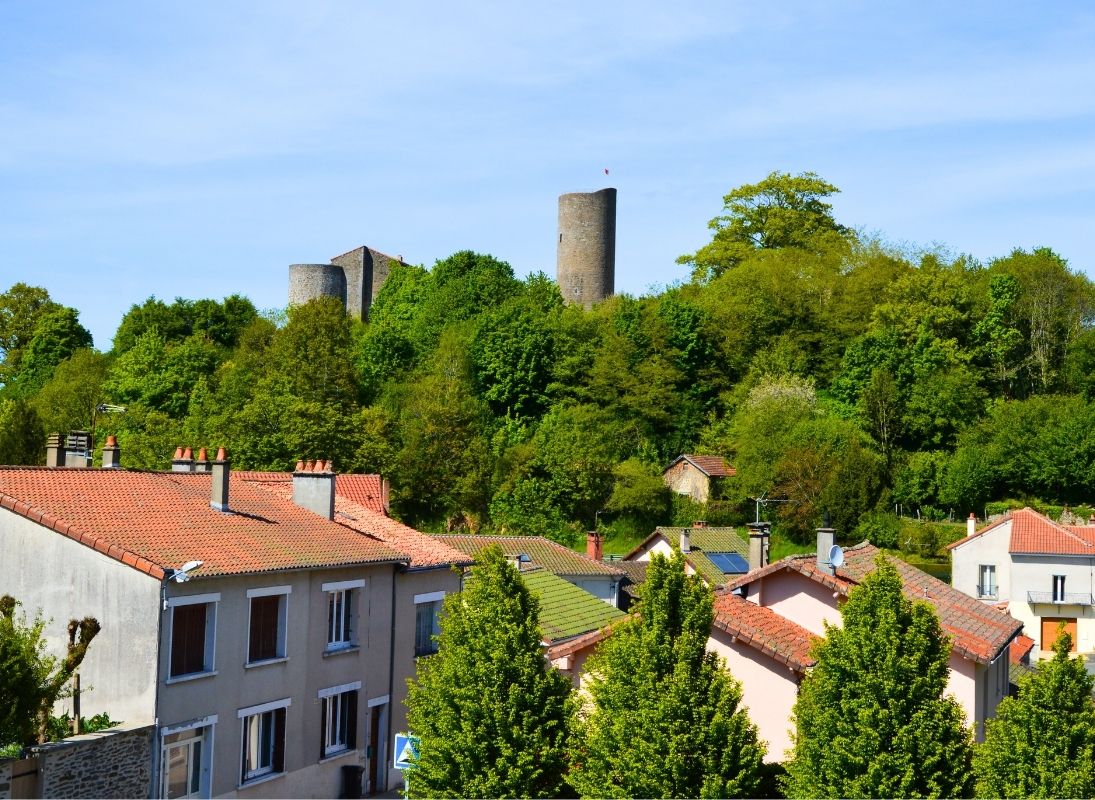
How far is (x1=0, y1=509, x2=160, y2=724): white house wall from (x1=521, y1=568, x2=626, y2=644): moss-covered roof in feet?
26.9

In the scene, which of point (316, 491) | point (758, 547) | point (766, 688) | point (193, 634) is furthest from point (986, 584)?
point (193, 634)

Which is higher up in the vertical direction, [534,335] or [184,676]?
[534,335]

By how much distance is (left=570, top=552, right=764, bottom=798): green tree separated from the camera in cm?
1498

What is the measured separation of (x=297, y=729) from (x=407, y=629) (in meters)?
3.85

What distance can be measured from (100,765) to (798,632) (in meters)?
11.4

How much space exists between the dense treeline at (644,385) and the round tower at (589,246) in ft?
19.2

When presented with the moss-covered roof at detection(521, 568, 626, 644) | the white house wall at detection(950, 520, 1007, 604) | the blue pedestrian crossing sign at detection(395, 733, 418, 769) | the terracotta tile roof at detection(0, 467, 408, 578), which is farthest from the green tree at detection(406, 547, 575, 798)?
the white house wall at detection(950, 520, 1007, 604)

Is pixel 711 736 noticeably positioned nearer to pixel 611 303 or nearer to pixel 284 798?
pixel 284 798

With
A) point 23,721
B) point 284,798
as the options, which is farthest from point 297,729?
point 23,721

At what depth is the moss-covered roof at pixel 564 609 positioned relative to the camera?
27.2 m

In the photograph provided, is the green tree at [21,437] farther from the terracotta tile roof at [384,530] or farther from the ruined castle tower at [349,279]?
the ruined castle tower at [349,279]

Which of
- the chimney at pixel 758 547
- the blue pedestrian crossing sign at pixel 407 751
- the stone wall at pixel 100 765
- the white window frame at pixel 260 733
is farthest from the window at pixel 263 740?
the chimney at pixel 758 547

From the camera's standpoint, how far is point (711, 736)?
1505 centimetres

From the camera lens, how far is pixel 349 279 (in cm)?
10288
